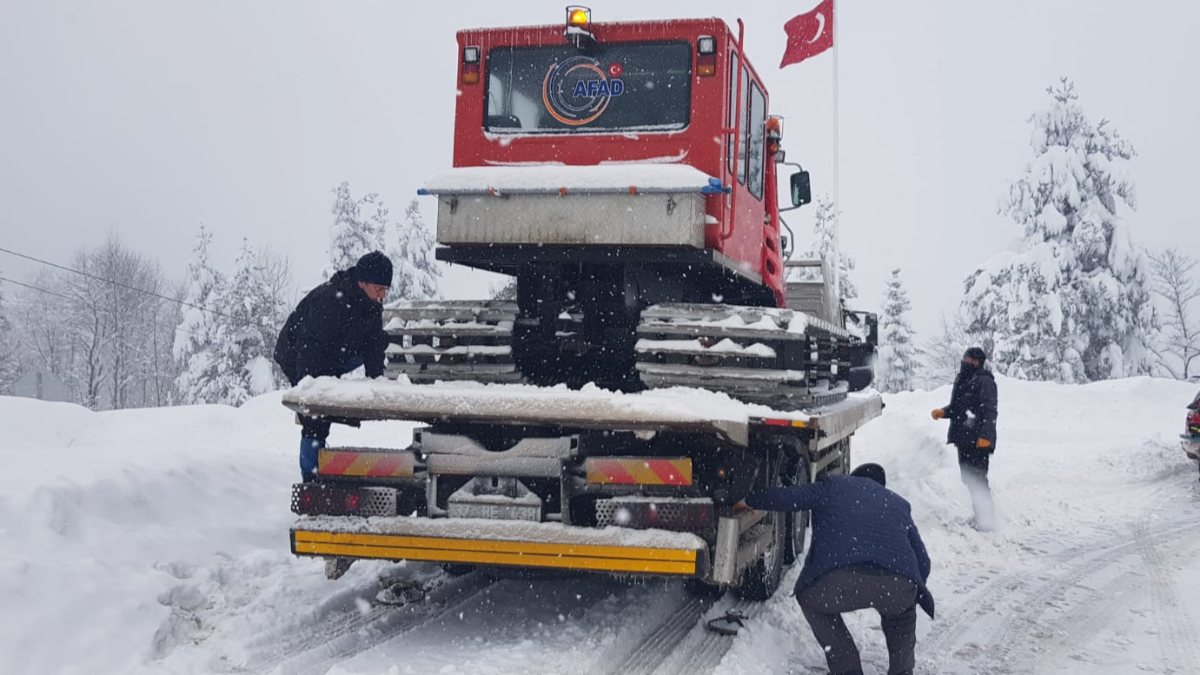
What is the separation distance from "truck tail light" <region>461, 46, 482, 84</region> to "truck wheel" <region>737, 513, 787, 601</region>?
3.60 meters

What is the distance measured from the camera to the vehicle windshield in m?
6.08

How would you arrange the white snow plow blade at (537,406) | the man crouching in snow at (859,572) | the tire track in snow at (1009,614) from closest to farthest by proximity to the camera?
the man crouching in snow at (859,572), the white snow plow blade at (537,406), the tire track in snow at (1009,614)

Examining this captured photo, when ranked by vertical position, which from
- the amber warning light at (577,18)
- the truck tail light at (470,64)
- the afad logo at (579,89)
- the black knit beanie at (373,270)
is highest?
the amber warning light at (577,18)

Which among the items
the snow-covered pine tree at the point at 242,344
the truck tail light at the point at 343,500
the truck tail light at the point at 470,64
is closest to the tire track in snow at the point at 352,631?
the truck tail light at the point at 343,500

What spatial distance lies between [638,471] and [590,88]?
8.93 feet

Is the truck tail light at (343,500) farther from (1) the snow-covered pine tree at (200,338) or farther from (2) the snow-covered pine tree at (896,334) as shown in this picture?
(2) the snow-covered pine tree at (896,334)

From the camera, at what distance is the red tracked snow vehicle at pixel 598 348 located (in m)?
4.86

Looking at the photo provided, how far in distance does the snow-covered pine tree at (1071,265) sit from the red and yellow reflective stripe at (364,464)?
31326mm

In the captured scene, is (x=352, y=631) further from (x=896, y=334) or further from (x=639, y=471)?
(x=896, y=334)

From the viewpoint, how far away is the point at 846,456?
978 centimetres

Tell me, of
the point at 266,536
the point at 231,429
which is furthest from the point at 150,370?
the point at 266,536

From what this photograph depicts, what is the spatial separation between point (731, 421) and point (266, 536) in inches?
162

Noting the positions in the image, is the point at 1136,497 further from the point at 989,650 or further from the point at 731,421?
the point at 731,421

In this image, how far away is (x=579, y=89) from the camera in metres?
6.28
